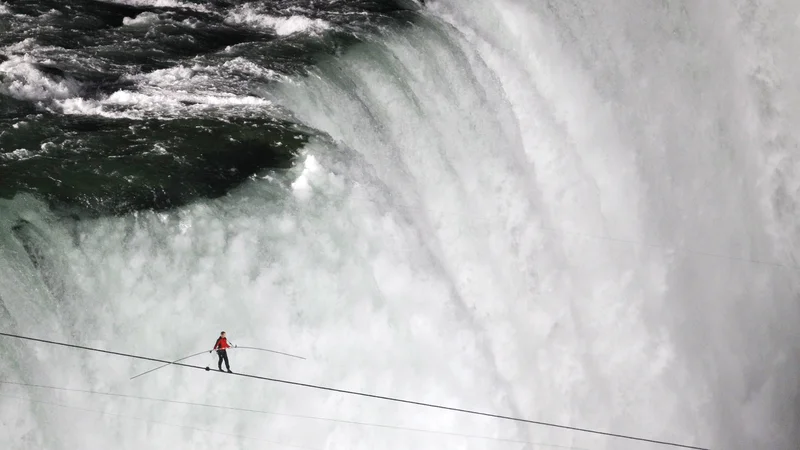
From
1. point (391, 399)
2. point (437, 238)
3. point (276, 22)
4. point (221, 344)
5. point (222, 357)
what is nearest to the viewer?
point (221, 344)

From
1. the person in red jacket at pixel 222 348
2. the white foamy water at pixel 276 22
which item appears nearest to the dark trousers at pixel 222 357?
the person in red jacket at pixel 222 348

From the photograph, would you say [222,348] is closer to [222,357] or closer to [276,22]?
[222,357]

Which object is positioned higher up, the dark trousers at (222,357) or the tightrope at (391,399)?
the dark trousers at (222,357)

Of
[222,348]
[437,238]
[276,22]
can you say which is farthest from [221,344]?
[276,22]

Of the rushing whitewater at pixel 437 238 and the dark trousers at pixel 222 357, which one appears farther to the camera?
the rushing whitewater at pixel 437 238

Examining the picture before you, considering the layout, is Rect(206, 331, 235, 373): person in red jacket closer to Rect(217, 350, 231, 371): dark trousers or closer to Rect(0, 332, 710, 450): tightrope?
Rect(217, 350, 231, 371): dark trousers

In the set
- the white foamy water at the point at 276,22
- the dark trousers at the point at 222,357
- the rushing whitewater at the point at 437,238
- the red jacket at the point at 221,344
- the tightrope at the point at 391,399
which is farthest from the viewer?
the white foamy water at the point at 276,22

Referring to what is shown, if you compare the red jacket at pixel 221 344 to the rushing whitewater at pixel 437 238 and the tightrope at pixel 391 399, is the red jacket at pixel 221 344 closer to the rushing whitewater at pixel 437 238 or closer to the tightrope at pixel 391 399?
the tightrope at pixel 391 399

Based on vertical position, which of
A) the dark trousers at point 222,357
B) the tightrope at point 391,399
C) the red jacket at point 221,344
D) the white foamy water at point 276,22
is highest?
the white foamy water at point 276,22

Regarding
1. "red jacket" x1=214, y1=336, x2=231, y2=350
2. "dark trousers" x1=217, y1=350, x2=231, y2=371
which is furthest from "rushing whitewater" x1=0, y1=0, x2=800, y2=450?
"red jacket" x1=214, y1=336, x2=231, y2=350
